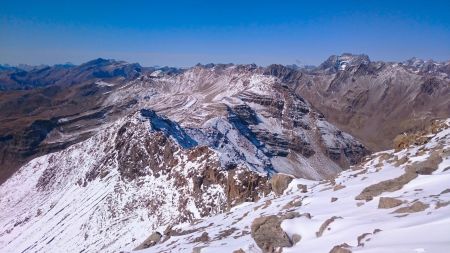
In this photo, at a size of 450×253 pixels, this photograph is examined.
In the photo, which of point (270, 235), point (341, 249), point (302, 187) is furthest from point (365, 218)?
point (302, 187)

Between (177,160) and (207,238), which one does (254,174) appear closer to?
(177,160)

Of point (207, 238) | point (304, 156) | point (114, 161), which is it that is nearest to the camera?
point (207, 238)

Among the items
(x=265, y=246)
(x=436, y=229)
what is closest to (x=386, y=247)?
(x=436, y=229)

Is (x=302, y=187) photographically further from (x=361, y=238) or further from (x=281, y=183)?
(x=361, y=238)

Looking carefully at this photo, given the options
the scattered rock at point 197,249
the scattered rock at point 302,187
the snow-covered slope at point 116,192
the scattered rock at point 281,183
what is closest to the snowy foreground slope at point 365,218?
the scattered rock at point 197,249

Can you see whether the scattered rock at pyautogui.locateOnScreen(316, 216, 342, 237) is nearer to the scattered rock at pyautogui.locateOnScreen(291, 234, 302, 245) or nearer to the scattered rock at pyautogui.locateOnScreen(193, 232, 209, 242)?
the scattered rock at pyautogui.locateOnScreen(291, 234, 302, 245)

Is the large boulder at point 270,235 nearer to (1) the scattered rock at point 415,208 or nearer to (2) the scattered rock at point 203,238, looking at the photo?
(1) the scattered rock at point 415,208

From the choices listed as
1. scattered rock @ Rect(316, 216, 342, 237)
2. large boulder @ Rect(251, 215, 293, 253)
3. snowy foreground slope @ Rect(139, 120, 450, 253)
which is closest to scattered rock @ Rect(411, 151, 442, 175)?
snowy foreground slope @ Rect(139, 120, 450, 253)
